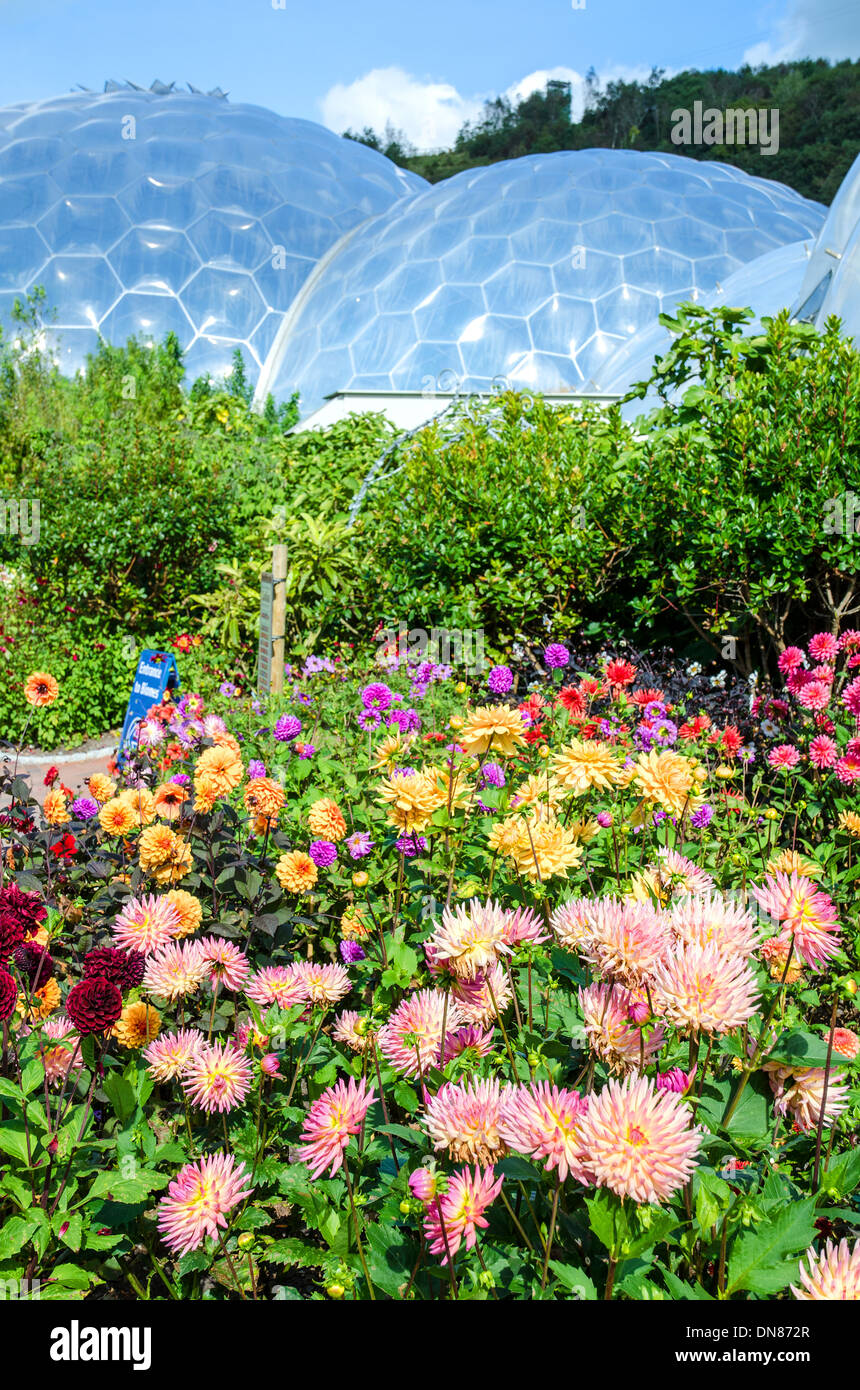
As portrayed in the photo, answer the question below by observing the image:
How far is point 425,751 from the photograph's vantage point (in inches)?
130

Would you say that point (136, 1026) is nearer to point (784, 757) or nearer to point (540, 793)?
point (540, 793)

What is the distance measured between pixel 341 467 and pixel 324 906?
303 inches

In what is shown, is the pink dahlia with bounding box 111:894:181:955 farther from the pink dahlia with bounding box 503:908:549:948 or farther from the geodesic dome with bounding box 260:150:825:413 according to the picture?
the geodesic dome with bounding box 260:150:825:413

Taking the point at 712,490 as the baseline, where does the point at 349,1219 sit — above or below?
below

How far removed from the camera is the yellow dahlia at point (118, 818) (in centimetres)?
249

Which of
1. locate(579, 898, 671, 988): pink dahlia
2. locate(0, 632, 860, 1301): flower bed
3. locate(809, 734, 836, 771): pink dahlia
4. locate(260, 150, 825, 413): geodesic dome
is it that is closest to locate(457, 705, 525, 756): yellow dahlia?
locate(0, 632, 860, 1301): flower bed

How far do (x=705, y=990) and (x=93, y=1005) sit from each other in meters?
0.79

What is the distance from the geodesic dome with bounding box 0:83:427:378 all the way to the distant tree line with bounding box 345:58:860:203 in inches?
831

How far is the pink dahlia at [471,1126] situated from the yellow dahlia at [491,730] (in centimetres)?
86

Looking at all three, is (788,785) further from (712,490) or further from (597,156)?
(597,156)

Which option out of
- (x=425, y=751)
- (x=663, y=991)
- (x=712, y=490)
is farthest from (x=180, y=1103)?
(x=712, y=490)

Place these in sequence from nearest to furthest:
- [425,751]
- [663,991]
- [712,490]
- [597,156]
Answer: [663,991] → [425,751] → [712,490] → [597,156]

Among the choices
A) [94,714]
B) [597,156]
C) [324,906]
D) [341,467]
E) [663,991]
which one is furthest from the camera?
[597,156]

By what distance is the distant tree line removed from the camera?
3591 centimetres
